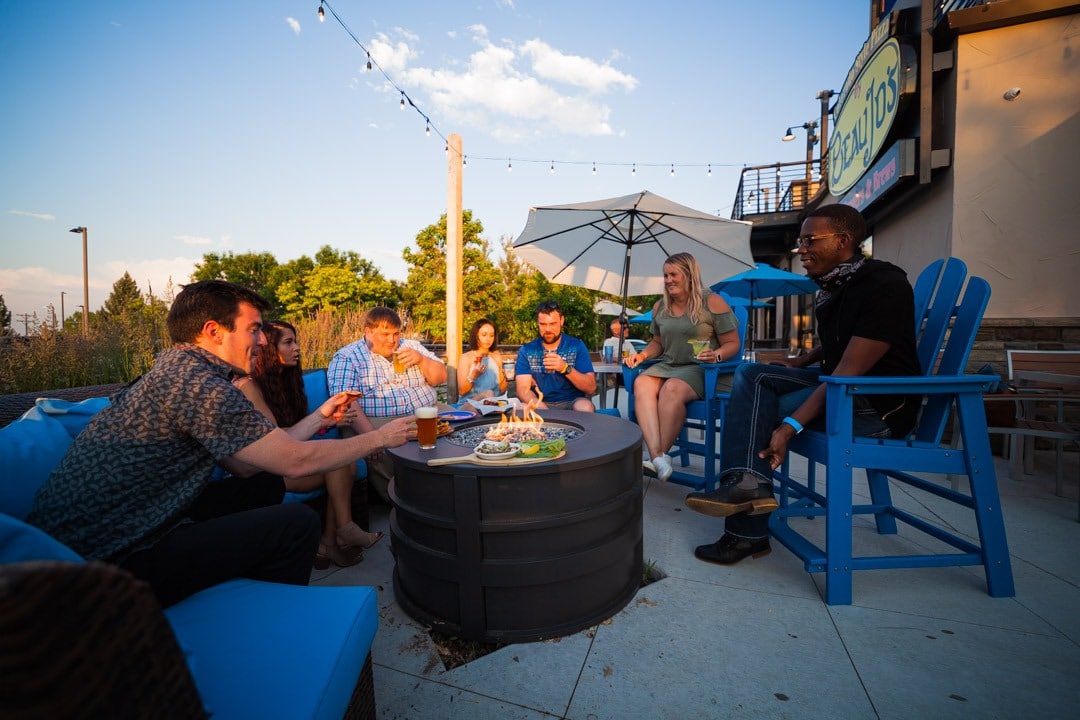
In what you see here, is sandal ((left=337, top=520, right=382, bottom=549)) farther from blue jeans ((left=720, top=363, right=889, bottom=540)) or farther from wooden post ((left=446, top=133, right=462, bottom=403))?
wooden post ((left=446, top=133, right=462, bottom=403))

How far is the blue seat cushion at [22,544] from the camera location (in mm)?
653

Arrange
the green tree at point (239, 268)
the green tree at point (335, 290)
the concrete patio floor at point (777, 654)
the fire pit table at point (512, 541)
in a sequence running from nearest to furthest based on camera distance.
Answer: the concrete patio floor at point (777, 654), the fire pit table at point (512, 541), the green tree at point (335, 290), the green tree at point (239, 268)

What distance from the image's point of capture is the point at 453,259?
4836mm

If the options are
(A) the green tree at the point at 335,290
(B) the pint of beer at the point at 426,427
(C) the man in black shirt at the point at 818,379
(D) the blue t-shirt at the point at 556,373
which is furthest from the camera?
(A) the green tree at the point at 335,290

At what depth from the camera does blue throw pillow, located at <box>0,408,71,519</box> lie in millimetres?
1375

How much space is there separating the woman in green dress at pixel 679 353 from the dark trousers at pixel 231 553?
229 centimetres

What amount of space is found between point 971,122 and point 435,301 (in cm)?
1493

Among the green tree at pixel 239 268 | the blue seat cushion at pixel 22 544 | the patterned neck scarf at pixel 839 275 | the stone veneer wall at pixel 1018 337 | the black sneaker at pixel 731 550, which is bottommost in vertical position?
the black sneaker at pixel 731 550

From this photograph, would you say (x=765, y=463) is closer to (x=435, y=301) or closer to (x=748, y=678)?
(x=748, y=678)

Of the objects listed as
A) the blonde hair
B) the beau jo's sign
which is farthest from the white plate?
the beau jo's sign

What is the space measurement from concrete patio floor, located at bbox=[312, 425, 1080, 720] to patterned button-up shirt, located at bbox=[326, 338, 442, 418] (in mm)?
1029

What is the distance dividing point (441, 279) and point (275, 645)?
16.7m

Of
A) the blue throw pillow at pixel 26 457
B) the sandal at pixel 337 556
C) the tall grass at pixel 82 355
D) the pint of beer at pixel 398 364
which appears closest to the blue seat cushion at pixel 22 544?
the blue throw pillow at pixel 26 457

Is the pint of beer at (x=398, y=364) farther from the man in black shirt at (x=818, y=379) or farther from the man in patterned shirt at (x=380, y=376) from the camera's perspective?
the man in black shirt at (x=818, y=379)
